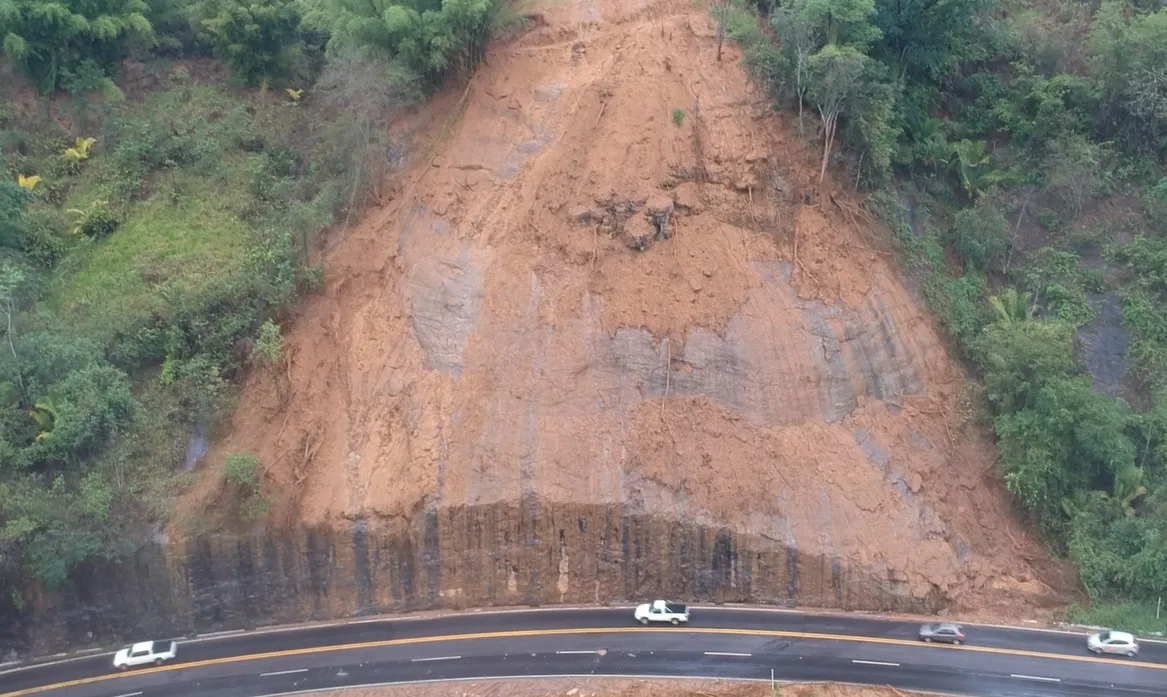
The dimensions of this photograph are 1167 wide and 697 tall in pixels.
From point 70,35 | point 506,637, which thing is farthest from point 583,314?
point 70,35

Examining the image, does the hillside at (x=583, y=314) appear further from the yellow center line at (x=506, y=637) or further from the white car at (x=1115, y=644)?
the yellow center line at (x=506, y=637)

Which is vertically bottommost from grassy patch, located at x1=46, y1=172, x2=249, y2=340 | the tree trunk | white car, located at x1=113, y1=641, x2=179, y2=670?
white car, located at x1=113, y1=641, x2=179, y2=670

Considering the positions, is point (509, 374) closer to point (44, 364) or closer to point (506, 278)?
point (506, 278)

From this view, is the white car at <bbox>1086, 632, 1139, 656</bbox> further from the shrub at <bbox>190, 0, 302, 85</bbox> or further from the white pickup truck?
the shrub at <bbox>190, 0, 302, 85</bbox>

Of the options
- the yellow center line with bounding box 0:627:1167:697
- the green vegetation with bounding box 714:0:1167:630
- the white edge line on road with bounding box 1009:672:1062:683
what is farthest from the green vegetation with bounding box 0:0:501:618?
the white edge line on road with bounding box 1009:672:1062:683

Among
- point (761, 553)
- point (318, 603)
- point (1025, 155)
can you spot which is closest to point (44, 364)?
point (318, 603)

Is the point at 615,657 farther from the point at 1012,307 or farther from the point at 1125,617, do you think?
the point at 1012,307
